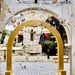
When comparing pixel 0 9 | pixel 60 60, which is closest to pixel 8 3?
pixel 0 9

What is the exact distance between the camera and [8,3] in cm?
1011

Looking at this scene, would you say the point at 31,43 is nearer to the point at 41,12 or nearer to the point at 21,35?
the point at 21,35

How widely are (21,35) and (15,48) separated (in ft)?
4.04

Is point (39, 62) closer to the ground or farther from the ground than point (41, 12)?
closer to the ground

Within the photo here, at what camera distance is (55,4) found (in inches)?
405

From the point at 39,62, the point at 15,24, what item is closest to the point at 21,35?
the point at 39,62

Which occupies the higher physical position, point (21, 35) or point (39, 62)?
point (21, 35)

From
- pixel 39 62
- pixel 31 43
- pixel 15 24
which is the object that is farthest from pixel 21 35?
pixel 15 24

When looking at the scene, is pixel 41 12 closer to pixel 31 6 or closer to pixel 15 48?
pixel 31 6

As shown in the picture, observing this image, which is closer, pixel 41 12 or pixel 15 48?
pixel 41 12

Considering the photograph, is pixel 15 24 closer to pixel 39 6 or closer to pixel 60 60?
pixel 39 6

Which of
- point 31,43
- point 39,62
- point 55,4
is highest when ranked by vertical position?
point 55,4

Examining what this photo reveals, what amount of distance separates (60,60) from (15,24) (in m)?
2.29

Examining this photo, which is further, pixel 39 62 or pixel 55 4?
pixel 39 62
